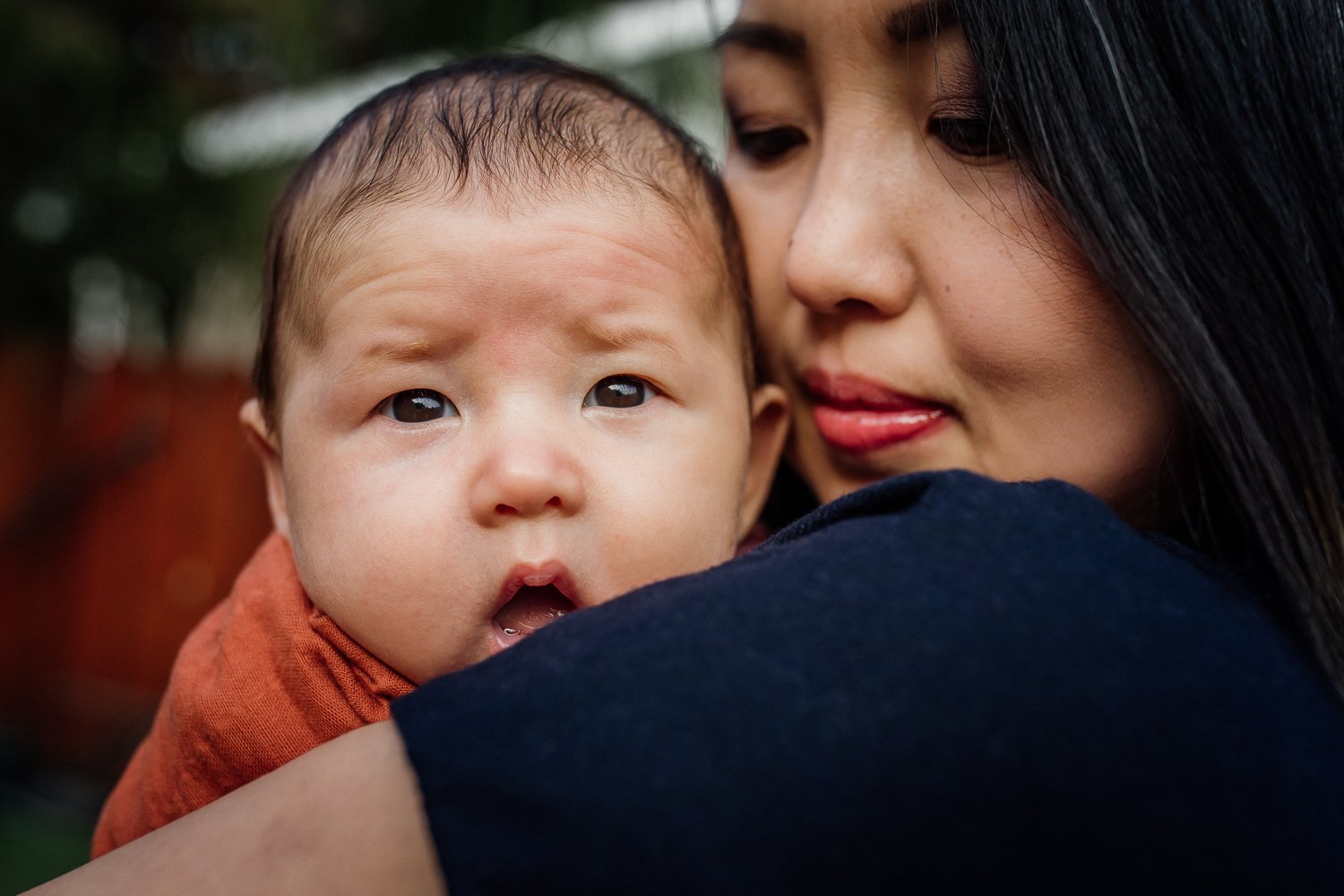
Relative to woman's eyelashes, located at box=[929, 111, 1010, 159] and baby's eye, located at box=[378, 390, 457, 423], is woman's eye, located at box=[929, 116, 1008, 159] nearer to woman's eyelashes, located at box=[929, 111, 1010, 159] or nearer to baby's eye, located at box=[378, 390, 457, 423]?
woman's eyelashes, located at box=[929, 111, 1010, 159]

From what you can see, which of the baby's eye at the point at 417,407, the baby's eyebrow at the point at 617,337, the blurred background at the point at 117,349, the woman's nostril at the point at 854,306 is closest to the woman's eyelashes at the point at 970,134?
the woman's nostril at the point at 854,306

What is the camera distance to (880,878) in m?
0.82

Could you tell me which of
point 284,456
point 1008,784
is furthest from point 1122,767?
point 284,456

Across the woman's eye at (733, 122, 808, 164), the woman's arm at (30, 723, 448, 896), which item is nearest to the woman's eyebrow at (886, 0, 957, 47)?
the woman's eye at (733, 122, 808, 164)

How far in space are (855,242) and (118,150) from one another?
516 centimetres

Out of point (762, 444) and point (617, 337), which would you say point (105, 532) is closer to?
point (762, 444)

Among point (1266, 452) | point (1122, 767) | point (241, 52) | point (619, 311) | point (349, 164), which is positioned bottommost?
point (1122, 767)

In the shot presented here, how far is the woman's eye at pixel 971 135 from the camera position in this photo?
1.35m

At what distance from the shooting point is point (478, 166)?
1436 millimetres

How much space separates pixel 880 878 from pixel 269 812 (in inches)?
22.8

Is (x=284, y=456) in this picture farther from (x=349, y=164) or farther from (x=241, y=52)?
(x=241, y=52)

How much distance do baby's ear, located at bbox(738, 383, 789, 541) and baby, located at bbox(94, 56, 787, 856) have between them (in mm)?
120

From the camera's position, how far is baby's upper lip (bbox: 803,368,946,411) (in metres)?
1.49

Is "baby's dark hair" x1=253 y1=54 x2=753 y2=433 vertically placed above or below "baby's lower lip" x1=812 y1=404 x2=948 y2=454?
above
